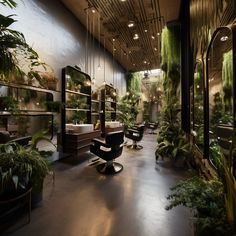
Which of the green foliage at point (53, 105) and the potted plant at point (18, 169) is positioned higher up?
the green foliage at point (53, 105)

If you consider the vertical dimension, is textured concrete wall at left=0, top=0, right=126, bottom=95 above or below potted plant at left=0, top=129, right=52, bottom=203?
above

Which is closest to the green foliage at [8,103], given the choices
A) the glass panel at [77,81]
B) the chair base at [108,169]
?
the glass panel at [77,81]

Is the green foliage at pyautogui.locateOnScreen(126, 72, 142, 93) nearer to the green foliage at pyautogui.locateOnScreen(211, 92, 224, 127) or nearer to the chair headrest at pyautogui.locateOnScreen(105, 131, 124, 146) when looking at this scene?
the chair headrest at pyautogui.locateOnScreen(105, 131, 124, 146)

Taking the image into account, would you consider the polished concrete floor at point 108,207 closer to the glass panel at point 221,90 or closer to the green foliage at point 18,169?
the green foliage at point 18,169

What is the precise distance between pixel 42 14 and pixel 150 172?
480cm

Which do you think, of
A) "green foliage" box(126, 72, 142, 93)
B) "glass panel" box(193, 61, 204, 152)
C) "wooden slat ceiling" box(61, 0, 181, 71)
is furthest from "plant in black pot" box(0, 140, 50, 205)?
"green foliage" box(126, 72, 142, 93)

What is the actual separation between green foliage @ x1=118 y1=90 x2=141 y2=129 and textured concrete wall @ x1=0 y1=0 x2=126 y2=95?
371 centimetres

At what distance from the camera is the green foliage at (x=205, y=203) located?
1.09m

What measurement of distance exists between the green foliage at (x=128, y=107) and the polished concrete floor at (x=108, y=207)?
579 centimetres

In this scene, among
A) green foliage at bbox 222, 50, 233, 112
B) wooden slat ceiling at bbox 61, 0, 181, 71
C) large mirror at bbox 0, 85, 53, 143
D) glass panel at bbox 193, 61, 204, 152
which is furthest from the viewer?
wooden slat ceiling at bbox 61, 0, 181, 71

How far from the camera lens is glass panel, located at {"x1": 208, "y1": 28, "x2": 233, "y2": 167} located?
1.61 m

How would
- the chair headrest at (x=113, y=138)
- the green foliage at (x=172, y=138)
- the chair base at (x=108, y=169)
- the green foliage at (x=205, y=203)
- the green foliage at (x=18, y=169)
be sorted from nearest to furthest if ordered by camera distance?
1. the green foliage at (x=205, y=203)
2. the green foliage at (x=18, y=169)
3. the chair headrest at (x=113, y=138)
4. the chair base at (x=108, y=169)
5. the green foliage at (x=172, y=138)

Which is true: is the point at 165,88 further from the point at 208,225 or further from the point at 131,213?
the point at 208,225

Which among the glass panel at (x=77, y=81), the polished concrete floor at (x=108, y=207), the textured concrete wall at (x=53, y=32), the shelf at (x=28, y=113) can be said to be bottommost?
the polished concrete floor at (x=108, y=207)
